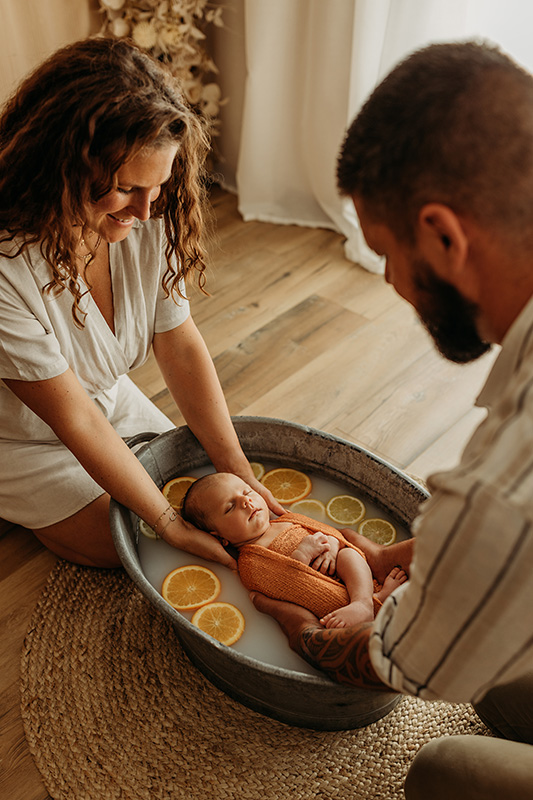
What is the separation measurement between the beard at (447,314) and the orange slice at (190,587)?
0.80 metres

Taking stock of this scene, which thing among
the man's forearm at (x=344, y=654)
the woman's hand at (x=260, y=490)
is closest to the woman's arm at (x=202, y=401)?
the woman's hand at (x=260, y=490)

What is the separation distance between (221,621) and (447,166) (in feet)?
3.36

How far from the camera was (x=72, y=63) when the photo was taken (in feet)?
3.80

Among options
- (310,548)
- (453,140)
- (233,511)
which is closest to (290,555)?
(310,548)

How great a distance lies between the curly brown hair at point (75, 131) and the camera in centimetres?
114

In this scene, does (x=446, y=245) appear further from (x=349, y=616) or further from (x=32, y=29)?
(x=32, y=29)

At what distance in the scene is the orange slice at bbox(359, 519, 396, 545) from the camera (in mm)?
1579

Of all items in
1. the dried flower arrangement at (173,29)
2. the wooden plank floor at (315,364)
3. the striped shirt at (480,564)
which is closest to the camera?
the striped shirt at (480,564)

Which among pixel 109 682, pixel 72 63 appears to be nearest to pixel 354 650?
pixel 109 682

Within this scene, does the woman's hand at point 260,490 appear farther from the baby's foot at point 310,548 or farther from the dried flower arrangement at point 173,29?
the dried flower arrangement at point 173,29

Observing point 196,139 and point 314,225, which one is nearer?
point 196,139

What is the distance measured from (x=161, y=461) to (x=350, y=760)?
2.49 ft

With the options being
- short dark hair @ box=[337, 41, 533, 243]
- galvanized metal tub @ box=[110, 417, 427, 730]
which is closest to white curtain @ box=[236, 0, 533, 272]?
galvanized metal tub @ box=[110, 417, 427, 730]

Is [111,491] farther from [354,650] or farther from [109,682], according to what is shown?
[354,650]
